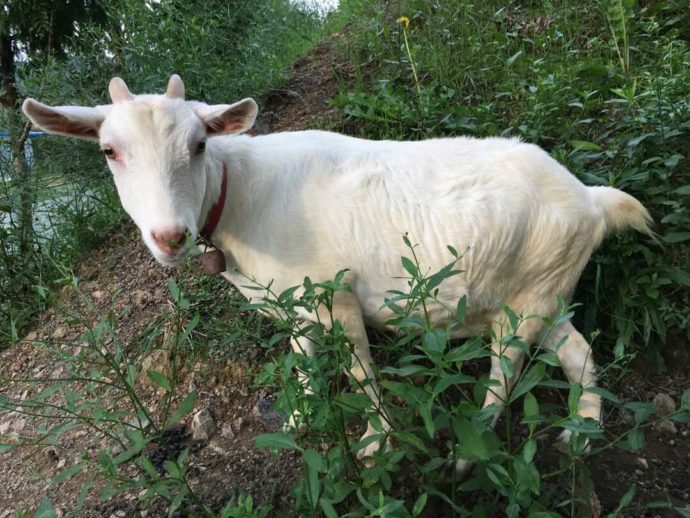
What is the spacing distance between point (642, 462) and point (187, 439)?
2.43m

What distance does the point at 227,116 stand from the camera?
8.01 ft

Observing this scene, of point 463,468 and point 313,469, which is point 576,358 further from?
point 313,469

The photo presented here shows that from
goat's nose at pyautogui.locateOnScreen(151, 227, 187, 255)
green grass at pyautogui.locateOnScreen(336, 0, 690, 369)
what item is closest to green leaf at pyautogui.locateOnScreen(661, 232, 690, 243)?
green grass at pyautogui.locateOnScreen(336, 0, 690, 369)

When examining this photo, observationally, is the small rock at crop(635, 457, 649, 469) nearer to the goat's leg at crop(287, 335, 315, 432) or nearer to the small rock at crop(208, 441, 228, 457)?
the goat's leg at crop(287, 335, 315, 432)

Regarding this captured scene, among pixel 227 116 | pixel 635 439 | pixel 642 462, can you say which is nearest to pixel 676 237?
pixel 642 462

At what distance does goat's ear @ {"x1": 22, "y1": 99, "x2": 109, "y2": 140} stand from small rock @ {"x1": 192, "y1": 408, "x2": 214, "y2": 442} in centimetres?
165

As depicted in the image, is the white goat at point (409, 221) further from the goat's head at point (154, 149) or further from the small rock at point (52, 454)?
A: the small rock at point (52, 454)

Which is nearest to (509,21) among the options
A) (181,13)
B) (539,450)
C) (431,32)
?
(431,32)

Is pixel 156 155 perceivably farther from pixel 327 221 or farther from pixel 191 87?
pixel 191 87

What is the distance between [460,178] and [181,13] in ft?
11.6

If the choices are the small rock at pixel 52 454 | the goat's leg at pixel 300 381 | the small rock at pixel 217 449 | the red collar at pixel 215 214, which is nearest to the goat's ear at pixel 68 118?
the red collar at pixel 215 214

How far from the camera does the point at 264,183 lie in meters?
2.69

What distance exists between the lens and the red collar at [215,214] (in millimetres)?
2600

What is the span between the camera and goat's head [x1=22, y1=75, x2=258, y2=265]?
2096mm
